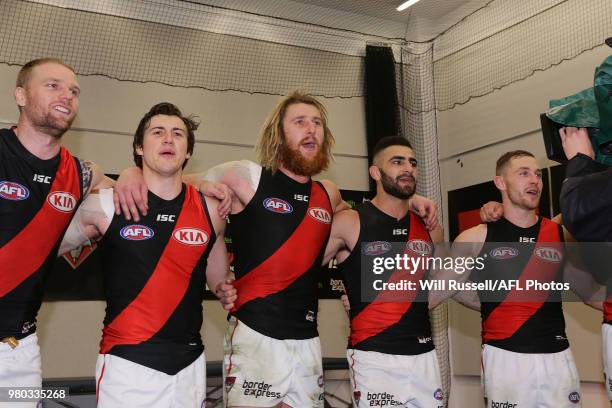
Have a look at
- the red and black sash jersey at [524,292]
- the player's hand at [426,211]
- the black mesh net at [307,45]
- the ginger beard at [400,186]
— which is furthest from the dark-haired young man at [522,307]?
the black mesh net at [307,45]

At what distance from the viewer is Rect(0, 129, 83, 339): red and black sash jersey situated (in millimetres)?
3594

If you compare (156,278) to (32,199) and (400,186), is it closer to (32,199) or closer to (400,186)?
(32,199)

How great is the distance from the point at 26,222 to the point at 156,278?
2.70 feet

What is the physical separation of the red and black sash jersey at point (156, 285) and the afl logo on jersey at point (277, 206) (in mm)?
583

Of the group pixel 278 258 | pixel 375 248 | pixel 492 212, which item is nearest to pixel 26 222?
pixel 278 258

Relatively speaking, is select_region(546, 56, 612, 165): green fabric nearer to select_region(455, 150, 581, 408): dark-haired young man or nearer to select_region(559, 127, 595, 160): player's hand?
select_region(559, 127, 595, 160): player's hand

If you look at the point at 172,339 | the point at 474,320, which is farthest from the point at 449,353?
the point at 172,339

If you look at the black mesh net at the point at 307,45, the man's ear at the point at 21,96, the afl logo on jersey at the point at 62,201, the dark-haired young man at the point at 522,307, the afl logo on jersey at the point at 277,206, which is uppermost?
the black mesh net at the point at 307,45

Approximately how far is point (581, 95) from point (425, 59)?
7103 millimetres

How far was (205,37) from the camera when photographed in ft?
28.1

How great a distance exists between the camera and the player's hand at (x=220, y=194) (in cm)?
402

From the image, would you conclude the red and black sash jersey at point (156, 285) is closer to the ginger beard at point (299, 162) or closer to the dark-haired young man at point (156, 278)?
the dark-haired young man at point (156, 278)

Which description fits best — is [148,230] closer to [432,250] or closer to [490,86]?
[432,250]

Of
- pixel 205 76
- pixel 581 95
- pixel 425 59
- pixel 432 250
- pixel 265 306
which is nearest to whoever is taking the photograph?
pixel 581 95
